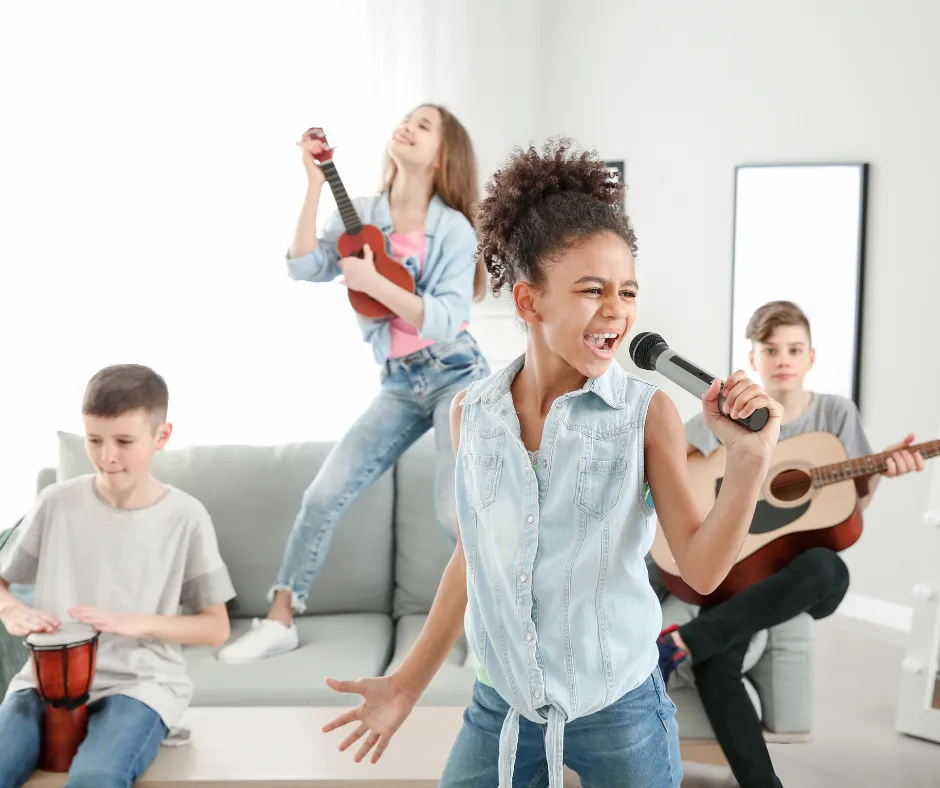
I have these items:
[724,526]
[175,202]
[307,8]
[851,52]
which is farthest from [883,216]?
[724,526]

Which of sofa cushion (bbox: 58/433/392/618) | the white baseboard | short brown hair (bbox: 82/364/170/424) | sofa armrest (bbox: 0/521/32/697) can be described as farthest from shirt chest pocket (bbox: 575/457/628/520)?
the white baseboard

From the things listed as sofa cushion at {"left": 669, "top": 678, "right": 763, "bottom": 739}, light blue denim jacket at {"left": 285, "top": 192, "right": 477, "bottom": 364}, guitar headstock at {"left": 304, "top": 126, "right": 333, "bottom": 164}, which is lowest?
sofa cushion at {"left": 669, "top": 678, "right": 763, "bottom": 739}

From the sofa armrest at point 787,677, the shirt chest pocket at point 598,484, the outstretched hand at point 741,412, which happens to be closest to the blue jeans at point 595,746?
the shirt chest pocket at point 598,484

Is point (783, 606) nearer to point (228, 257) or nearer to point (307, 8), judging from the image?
point (228, 257)

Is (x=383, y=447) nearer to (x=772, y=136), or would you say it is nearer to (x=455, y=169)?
(x=455, y=169)

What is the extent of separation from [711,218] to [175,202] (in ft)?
6.21

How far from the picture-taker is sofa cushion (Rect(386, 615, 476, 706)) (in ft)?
6.96

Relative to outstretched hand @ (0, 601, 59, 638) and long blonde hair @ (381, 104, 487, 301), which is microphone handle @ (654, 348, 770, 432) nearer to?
outstretched hand @ (0, 601, 59, 638)

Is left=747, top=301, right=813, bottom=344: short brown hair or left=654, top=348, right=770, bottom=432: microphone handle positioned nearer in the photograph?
left=654, top=348, right=770, bottom=432: microphone handle

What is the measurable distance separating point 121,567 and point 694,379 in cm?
122

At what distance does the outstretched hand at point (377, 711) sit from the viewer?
128 cm

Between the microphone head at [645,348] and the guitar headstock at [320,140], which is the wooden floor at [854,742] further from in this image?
the guitar headstock at [320,140]

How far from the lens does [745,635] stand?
2.16 meters

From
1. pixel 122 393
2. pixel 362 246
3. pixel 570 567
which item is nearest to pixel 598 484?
pixel 570 567
